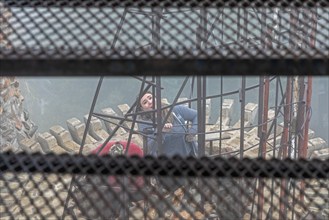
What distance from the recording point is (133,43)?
110cm

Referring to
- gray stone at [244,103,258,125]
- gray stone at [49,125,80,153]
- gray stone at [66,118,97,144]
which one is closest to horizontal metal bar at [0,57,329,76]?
gray stone at [49,125,80,153]

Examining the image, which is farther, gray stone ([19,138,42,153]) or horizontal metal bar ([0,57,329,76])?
gray stone ([19,138,42,153])

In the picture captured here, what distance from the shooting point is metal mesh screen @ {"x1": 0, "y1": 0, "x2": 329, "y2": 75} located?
988mm

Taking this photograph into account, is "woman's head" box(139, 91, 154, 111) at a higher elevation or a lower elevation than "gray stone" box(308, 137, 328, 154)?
higher

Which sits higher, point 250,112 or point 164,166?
point 164,166

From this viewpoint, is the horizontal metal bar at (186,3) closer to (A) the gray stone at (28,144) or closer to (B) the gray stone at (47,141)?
(A) the gray stone at (28,144)

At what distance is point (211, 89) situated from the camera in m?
11.6

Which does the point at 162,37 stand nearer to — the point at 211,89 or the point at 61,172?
the point at 61,172

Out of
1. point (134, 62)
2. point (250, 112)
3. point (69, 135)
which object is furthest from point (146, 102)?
point (134, 62)

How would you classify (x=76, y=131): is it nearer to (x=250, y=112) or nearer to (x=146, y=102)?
(x=146, y=102)

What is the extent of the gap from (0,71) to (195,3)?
43cm

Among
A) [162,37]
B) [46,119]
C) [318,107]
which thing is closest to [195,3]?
[162,37]

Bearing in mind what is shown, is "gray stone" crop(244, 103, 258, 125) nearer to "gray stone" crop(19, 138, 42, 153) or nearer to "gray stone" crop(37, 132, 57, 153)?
"gray stone" crop(37, 132, 57, 153)

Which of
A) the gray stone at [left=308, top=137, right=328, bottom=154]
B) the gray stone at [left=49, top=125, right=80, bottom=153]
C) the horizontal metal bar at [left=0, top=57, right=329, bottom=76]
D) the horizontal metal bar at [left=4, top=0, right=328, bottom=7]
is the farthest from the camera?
the gray stone at [left=308, top=137, right=328, bottom=154]
